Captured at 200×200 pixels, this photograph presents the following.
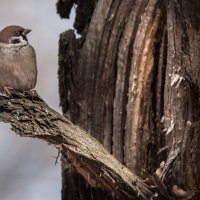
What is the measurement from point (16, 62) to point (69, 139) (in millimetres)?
1222

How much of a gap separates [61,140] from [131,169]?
0.57 m

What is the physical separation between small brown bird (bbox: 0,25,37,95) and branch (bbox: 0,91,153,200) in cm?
99

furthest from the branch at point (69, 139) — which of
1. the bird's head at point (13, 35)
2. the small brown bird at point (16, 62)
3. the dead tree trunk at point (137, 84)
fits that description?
the bird's head at point (13, 35)

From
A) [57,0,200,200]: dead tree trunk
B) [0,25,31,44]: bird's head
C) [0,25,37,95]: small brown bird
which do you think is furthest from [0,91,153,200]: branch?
[0,25,31,44]: bird's head

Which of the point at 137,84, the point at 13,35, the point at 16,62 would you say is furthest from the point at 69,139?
the point at 13,35

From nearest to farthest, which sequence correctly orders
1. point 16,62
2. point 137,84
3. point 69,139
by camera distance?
point 69,139
point 137,84
point 16,62

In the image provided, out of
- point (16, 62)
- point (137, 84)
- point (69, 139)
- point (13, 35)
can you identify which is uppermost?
point (13, 35)

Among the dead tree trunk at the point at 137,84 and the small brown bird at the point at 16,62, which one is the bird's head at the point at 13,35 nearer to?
the small brown bird at the point at 16,62

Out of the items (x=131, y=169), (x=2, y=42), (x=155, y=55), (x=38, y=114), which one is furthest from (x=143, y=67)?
(x=2, y=42)

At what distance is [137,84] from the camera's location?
327 centimetres

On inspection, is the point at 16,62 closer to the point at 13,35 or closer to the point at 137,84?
the point at 13,35

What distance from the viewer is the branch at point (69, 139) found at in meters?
2.68

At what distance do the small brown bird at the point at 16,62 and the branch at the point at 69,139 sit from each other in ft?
3.25

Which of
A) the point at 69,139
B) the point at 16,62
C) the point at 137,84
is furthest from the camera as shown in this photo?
the point at 16,62
